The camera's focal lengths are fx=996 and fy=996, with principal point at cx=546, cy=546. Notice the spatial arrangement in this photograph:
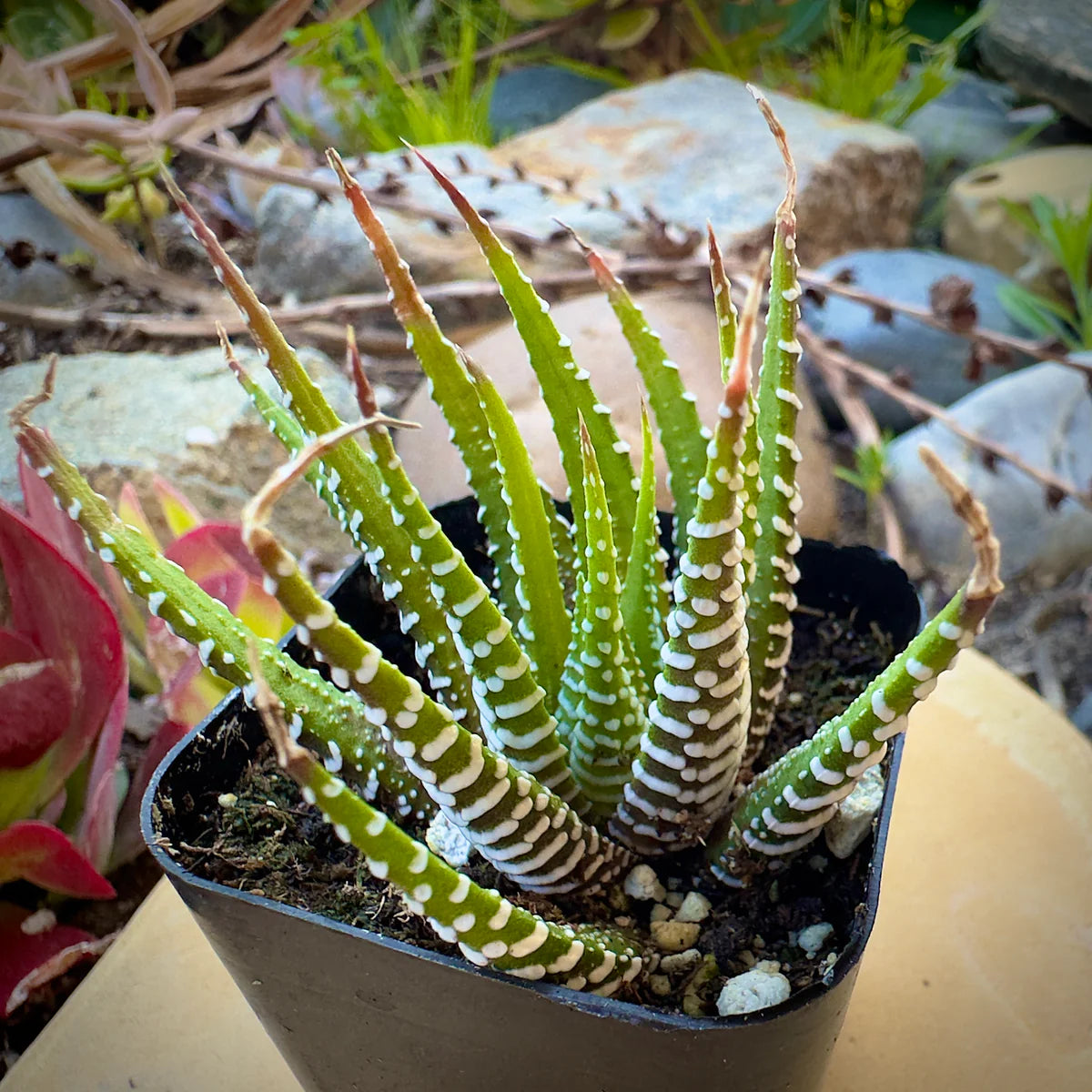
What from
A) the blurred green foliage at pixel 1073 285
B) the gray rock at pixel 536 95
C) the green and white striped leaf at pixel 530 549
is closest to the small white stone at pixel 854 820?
the green and white striped leaf at pixel 530 549

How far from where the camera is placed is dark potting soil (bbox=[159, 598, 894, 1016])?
12.1 inches

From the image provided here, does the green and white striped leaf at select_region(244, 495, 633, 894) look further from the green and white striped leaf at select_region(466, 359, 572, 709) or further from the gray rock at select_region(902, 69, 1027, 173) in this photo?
the gray rock at select_region(902, 69, 1027, 173)

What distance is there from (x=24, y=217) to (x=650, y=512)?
43.7 inches

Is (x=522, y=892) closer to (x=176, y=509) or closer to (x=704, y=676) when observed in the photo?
(x=704, y=676)

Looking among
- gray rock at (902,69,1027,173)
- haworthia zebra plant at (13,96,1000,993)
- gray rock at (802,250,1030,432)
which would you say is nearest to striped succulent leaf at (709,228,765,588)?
haworthia zebra plant at (13,96,1000,993)

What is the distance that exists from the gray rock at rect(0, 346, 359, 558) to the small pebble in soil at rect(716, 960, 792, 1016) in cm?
51

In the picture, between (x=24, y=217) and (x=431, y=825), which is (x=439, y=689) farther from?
(x=24, y=217)

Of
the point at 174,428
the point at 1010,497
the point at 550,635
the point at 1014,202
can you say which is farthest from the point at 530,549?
the point at 1014,202

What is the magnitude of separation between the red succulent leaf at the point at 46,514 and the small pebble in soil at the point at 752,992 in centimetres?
34

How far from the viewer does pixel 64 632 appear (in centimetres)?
45

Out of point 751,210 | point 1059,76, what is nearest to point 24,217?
point 751,210

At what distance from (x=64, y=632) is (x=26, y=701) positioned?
3 cm

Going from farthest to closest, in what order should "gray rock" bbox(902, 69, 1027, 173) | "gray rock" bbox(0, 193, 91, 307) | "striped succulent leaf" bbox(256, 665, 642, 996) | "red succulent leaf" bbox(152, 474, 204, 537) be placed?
"gray rock" bbox(902, 69, 1027, 173)
"gray rock" bbox(0, 193, 91, 307)
"red succulent leaf" bbox(152, 474, 204, 537)
"striped succulent leaf" bbox(256, 665, 642, 996)

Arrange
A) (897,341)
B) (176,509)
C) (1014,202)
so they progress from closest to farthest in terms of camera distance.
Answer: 1. (176,509)
2. (897,341)
3. (1014,202)
